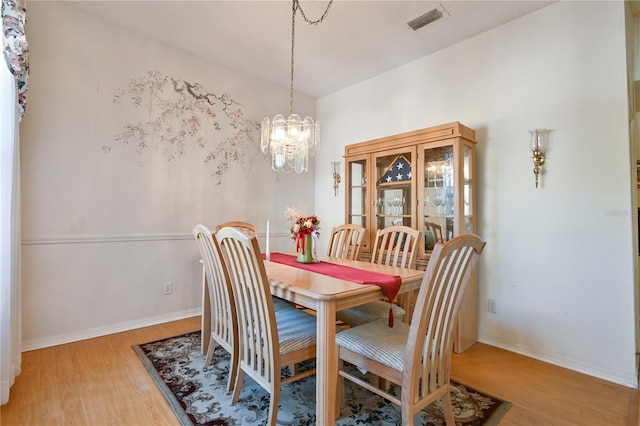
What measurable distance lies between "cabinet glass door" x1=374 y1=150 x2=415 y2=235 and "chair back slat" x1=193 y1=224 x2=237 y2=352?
186cm

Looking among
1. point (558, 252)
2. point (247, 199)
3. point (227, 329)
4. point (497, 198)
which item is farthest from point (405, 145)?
point (227, 329)

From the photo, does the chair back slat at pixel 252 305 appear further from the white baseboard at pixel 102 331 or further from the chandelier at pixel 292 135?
the white baseboard at pixel 102 331

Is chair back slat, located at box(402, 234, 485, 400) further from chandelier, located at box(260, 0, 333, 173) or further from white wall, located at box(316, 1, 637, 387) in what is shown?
chandelier, located at box(260, 0, 333, 173)

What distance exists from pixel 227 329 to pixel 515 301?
2.32m

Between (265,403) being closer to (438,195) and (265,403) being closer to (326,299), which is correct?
(326,299)

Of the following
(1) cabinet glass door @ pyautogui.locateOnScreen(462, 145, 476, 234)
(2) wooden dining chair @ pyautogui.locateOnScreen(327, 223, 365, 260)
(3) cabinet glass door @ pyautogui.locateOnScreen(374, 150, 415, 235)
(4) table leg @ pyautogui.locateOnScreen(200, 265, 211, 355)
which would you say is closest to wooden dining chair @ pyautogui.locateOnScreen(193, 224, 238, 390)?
(4) table leg @ pyautogui.locateOnScreen(200, 265, 211, 355)

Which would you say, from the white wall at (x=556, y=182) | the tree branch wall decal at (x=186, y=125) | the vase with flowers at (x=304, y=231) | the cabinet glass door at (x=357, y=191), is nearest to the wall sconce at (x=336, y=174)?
the cabinet glass door at (x=357, y=191)

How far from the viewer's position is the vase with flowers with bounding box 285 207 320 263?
226 centimetres

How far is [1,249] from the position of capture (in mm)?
1763

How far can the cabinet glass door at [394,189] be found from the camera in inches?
121

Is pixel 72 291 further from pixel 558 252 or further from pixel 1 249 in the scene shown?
pixel 558 252

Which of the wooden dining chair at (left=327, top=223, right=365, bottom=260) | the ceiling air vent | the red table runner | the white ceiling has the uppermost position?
the white ceiling

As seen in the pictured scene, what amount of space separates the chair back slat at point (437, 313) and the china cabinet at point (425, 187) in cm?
101

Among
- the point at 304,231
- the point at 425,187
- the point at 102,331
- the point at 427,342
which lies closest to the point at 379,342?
the point at 427,342
